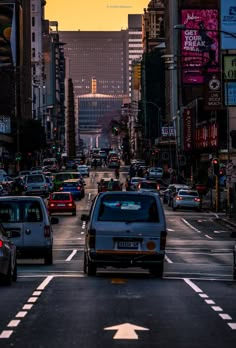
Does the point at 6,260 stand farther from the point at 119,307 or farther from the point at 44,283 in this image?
the point at 119,307

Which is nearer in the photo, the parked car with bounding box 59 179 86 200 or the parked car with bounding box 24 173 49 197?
the parked car with bounding box 24 173 49 197

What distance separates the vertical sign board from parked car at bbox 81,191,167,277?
3937cm

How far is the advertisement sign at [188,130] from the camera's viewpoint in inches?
5340

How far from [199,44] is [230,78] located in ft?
228

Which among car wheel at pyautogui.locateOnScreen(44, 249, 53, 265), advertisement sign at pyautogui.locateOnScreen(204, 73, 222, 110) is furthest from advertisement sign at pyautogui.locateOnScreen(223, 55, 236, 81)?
car wheel at pyautogui.locateOnScreen(44, 249, 53, 265)

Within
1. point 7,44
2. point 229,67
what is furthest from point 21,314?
point 7,44

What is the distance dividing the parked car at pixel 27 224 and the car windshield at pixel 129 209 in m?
5.11

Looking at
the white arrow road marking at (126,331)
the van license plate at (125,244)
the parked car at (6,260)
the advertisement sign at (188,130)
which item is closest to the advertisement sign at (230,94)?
the van license plate at (125,244)

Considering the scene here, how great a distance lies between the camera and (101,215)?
85.4ft

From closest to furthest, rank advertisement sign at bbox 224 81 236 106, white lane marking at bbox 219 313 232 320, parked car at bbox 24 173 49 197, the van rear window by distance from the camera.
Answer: white lane marking at bbox 219 313 232 320, the van rear window, advertisement sign at bbox 224 81 236 106, parked car at bbox 24 173 49 197

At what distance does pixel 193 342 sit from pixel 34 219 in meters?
17.0

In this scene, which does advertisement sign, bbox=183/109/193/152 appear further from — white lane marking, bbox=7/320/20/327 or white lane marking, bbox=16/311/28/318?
white lane marking, bbox=7/320/20/327

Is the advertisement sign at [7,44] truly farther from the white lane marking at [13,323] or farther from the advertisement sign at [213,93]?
the white lane marking at [13,323]

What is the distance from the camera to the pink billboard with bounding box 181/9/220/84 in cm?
12775
